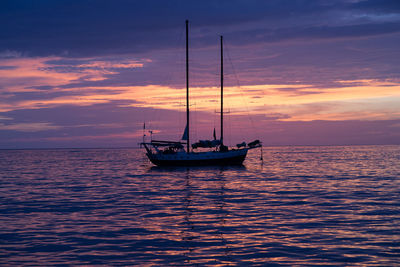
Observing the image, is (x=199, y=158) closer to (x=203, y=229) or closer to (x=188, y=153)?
(x=188, y=153)

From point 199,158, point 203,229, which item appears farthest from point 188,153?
point 203,229

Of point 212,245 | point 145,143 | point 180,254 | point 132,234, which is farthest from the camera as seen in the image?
point 145,143

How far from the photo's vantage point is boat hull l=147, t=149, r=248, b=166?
67562 mm

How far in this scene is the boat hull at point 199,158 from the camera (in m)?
67.6

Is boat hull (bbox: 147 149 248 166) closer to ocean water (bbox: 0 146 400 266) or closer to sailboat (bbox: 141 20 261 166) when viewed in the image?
sailboat (bbox: 141 20 261 166)

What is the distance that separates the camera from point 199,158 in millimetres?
67438

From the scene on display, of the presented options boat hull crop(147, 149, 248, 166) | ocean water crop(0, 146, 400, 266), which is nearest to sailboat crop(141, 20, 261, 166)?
boat hull crop(147, 149, 248, 166)

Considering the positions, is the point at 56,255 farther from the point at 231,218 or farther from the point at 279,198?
the point at 279,198

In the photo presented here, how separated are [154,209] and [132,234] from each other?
25.9 ft

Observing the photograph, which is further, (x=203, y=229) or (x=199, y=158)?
(x=199, y=158)

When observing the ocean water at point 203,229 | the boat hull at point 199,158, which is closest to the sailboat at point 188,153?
the boat hull at point 199,158

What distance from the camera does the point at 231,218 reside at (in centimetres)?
2278

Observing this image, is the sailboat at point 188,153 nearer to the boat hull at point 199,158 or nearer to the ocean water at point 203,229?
the boat hull at point 199,158

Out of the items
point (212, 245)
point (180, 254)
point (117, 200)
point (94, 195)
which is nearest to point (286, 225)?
point (212, 245)
